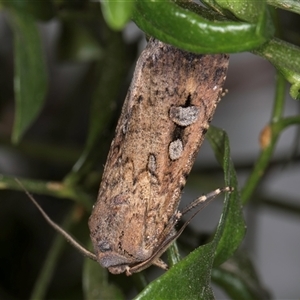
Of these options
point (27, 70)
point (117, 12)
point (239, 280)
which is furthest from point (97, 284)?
point (117, 12)

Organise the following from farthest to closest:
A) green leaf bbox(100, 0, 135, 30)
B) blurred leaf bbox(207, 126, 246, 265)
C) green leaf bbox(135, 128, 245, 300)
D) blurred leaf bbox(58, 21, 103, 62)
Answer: blurred leaf bbox(58, 21, 103, 62) → blurred leaf bbox(207, 126, 246, 265) → green leaf bbox(135, 128, 245, 300) → green leaf bbox(100, 0, 135, 30)

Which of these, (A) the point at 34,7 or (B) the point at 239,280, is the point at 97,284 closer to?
(B) the point at 239,280

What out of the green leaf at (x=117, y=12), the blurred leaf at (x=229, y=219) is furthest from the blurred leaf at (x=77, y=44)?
the green leaf at (x=117, y=12)

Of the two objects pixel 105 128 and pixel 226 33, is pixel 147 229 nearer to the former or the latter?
pixel 105 128

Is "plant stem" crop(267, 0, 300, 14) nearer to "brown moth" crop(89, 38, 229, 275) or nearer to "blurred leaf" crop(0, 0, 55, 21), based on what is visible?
"brown moth" crop(89, 38, 229, 275)

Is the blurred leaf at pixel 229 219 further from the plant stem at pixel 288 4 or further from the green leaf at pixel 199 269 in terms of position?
the plant stem at pixel 288 4

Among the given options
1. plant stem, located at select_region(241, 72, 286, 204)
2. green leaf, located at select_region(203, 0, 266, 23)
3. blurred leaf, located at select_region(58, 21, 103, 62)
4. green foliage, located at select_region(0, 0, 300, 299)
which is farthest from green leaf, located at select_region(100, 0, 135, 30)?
blurred leaf, located at select_region(58, 21, 103, 62)

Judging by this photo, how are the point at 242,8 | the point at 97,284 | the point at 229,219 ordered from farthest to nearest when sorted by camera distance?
the point at 97,284, the point at 229,219, the point at 242,8
